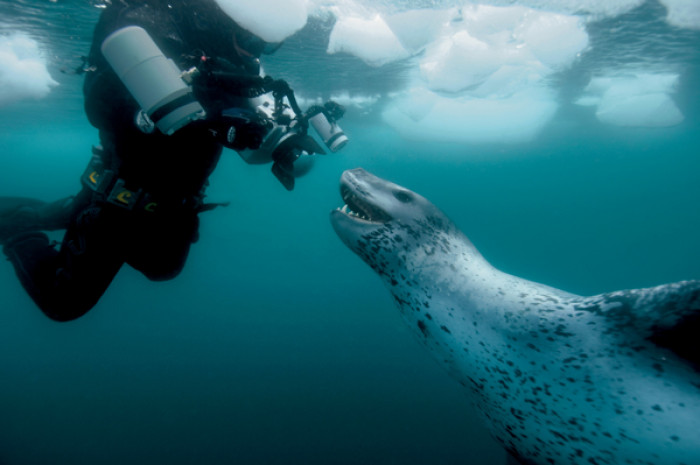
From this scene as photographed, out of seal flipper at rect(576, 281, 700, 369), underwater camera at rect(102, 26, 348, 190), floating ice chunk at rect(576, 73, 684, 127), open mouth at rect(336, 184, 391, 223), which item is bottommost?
underwater camera at rect(102, 26, 348, 190)

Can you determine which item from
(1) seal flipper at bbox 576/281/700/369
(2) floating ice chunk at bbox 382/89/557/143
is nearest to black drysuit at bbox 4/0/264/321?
(1) seal flipper at bbox 576/281/700/369

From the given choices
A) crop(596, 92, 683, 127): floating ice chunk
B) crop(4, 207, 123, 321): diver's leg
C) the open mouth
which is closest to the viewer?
the open mouth

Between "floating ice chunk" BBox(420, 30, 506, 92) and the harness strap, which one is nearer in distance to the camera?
the harness strap

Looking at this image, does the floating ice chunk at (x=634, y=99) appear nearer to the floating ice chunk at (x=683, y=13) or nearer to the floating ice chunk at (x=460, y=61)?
the floating ice chunk at (x=683, y=13)

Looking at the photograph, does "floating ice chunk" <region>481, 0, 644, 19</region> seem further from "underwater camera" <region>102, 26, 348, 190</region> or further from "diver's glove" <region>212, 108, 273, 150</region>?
"diver's glove" <region>212, 108, 273, 150</region>

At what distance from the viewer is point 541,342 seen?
194 cm

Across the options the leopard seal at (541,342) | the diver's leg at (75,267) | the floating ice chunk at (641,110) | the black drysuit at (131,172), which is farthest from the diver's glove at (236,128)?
the floating ice chunk at (641,110)

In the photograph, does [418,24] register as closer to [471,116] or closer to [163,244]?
[163,244]

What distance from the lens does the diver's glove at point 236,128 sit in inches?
94.6

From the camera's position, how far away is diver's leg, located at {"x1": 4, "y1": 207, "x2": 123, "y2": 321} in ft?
9.70

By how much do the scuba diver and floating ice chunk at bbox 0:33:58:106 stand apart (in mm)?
10816

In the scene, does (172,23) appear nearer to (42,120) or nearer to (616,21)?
(616,21)

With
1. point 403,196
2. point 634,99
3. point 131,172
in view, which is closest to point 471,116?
point 634,99

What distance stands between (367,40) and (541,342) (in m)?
11.0
